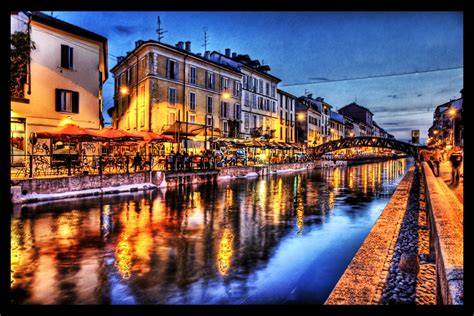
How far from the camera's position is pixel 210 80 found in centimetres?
3669

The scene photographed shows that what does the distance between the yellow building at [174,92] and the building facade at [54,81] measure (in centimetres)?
627

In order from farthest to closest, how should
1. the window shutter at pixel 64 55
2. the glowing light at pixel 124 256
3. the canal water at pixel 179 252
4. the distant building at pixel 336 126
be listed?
the distant building at pixel 336 126
the window shutter at pixel 64 55
the glowing light at pixel 124 256
the canal water at pixel 179 252

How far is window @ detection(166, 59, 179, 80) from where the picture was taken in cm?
3159

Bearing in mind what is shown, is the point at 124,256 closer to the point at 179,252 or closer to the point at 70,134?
the point at 179,252

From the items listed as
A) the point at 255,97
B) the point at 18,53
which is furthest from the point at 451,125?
the point at 18,53

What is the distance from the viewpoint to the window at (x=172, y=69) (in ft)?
104

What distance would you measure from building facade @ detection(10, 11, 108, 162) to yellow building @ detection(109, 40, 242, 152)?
627 cm

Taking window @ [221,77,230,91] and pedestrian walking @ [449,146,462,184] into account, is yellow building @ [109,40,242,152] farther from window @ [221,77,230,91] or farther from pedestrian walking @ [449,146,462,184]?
pedestrian walking @ [449,146,462,184]

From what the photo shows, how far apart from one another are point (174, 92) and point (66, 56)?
11793mm

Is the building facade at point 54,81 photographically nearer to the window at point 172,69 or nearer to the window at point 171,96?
the window at point 172,69

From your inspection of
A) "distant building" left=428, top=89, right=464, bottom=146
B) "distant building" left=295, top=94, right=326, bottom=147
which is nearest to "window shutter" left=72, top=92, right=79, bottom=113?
"distant building" left=428, top=89, right=464, bottom=146

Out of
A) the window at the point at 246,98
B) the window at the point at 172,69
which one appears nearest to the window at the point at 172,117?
the window at the point at 172,69
